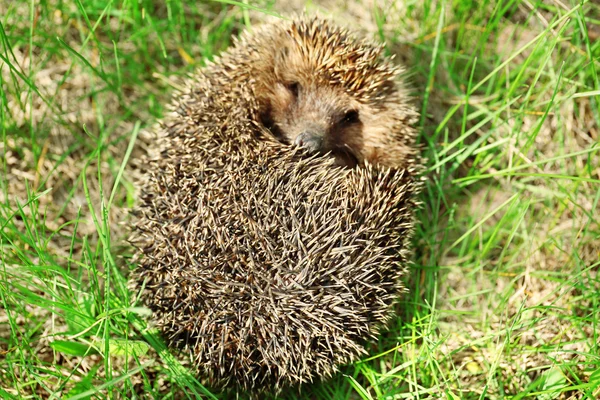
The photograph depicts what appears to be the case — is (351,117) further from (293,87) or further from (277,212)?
(277,212)

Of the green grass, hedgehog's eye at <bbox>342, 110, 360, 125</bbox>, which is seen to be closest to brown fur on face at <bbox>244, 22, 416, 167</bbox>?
hedgehog's eye at <bbox>342, 110, 360, 125</bbox>

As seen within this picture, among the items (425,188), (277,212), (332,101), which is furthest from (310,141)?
(425,188)

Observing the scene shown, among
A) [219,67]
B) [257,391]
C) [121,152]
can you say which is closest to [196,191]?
[219,67]

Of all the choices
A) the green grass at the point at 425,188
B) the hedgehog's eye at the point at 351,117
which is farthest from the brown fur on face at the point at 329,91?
the green grass at the point at 425,188

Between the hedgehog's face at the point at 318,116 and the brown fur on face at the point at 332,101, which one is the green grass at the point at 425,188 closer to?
the brown fur on face at the point at 332,101

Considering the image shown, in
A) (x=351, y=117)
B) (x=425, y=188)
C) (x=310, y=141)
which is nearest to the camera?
(x=310, y=141)

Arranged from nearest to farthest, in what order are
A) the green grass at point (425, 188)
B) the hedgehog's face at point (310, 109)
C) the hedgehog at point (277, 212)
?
the hedgehog at point (277, 212) → the green grass at point (425, 188) → the hedgehog's face at point (310, 109)

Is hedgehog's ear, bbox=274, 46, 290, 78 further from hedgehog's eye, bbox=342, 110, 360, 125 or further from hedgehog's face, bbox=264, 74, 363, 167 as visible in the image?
hedgehog's eye, bbox=342, 110, 360, 125
